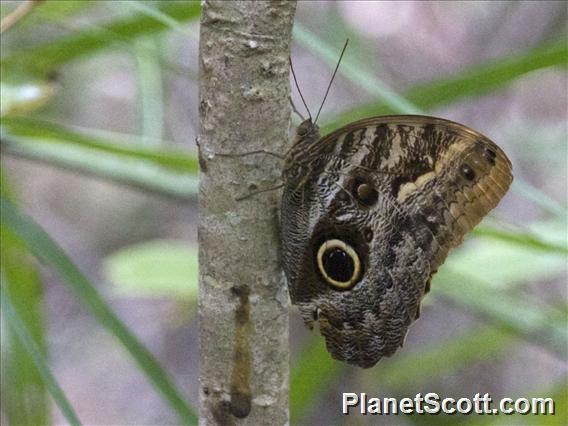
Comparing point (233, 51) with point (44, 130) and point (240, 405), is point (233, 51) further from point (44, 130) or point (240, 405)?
point (44, 130)

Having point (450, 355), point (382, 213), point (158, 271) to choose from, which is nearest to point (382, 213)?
point (382, 213)

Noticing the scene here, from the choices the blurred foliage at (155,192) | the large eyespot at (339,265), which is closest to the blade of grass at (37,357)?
the blurred foliage at (155,192)

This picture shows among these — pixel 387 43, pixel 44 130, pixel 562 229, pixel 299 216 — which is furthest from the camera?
pixel 387 43

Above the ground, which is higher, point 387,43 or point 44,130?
point 387,43

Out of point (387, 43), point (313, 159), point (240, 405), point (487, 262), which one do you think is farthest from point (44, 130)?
point (387, 43)

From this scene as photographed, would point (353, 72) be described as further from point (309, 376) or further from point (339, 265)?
point (309, 376)

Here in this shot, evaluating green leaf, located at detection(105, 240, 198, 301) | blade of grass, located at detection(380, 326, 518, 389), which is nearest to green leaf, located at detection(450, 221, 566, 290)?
blade of grass, located at detection(380, 326, 518, 389)

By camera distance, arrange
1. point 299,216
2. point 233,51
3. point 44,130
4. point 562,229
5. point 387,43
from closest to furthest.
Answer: point 233,51, point 299,216, point 44,130, point 562,229, point 387,43
